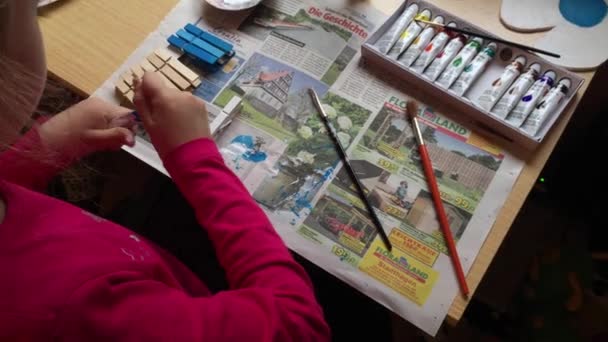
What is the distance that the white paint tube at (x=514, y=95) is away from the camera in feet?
2.06

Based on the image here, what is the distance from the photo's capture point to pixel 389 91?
26.6 inches

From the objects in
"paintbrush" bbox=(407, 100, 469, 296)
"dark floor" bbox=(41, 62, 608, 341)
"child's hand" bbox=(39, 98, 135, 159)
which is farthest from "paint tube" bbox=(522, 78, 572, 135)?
"child's hand" bbox=(39, 98, 135, 159)

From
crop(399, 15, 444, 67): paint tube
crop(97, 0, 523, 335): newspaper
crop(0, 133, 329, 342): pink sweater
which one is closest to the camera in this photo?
crop(0, 133, 329, 342): pink sweater

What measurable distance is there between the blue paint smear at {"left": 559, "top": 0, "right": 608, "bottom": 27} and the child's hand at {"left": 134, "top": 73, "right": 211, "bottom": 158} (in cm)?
48

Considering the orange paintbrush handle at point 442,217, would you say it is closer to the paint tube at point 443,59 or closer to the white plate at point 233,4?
the paint tube at point 443,59

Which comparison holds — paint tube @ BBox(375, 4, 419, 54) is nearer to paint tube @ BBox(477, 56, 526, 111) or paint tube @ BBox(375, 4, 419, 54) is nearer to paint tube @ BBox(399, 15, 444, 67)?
paint tube @ BBox(399, 15, 444, 67)

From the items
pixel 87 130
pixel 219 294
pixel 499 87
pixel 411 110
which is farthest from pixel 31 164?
pixel 499 87

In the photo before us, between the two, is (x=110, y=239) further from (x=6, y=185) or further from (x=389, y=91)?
(x=389, y=91)

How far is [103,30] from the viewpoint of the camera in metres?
0.71

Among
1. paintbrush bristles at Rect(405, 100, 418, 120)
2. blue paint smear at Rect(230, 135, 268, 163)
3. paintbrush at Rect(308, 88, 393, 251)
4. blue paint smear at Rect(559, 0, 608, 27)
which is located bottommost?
blue paint smear at Rect(230, 135, 268, 163)

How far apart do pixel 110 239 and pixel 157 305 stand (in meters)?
0.10

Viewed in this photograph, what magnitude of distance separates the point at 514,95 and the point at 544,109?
4 centimetres

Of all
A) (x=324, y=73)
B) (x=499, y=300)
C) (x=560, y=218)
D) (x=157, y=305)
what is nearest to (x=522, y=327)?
(x=499, y=300)

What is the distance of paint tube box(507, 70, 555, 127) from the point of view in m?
0.62
